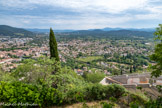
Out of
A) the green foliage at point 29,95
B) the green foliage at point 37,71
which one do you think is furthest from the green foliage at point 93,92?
the green foliage at point 37,71

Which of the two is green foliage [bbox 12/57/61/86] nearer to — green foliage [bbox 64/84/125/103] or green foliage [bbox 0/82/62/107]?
green foliage [bbox 0/82/62/107]

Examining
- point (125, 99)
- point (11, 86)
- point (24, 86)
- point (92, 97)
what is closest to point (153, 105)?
point (125, 99)

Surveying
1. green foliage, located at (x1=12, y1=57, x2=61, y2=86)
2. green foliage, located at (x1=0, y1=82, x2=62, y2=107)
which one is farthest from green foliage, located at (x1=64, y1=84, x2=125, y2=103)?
green foliage, located at (x1=12, y1=57, x2=61, y2=86)

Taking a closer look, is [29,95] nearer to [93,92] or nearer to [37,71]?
[37,71]

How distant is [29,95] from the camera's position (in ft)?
14.0

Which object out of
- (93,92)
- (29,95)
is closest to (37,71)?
(29,95)

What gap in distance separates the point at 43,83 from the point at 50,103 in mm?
852

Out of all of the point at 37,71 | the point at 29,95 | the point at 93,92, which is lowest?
the point at 93,92

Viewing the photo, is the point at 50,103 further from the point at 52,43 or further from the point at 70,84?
the point at 52,43

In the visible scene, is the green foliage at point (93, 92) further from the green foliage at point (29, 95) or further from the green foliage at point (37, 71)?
the green foliage at point (37, 71)

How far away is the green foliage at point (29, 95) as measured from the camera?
4.22 m

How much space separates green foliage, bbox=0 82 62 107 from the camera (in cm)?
422

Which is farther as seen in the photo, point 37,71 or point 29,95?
point 37,71

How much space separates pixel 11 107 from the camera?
4.30 m
